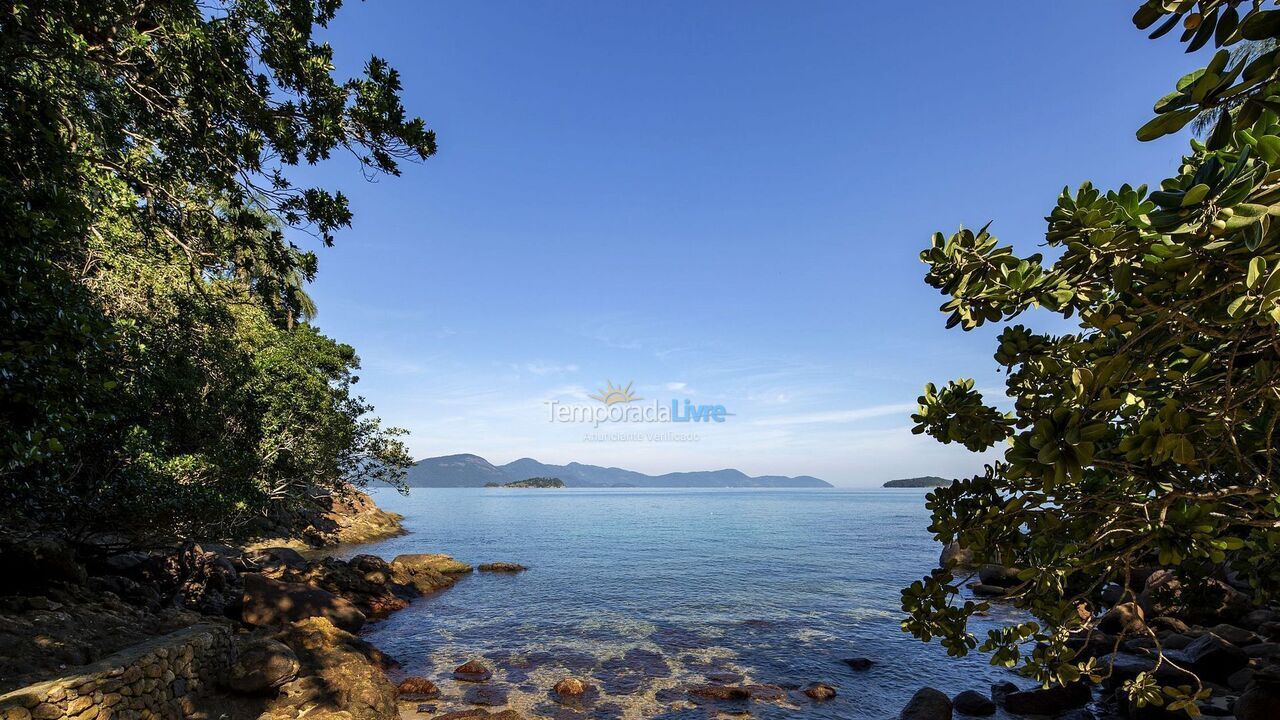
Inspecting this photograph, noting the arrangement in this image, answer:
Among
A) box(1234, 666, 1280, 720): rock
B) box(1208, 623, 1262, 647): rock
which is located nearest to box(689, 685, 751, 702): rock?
box(1234, 666, 1280, 720): rock

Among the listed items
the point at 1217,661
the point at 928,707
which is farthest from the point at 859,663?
the point at 1217,661

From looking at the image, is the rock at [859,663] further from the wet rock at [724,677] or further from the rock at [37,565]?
the rock at [37,565]

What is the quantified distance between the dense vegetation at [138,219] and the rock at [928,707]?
671 inches

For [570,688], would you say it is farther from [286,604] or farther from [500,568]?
[500,568]

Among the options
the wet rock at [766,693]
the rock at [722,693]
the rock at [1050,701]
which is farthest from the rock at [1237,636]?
the rock at [722,693]

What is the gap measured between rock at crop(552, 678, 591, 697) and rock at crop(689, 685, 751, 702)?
3207 mm

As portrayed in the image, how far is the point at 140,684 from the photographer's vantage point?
870 centimetres

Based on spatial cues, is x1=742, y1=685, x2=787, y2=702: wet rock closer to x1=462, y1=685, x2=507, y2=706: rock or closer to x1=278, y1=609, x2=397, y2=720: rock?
x1=462, y1=685, x2=507, y2=706: rock

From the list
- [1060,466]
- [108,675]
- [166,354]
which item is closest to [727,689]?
[108,675]

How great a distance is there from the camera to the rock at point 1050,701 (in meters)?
12.9

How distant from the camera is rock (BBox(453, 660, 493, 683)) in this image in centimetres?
1533

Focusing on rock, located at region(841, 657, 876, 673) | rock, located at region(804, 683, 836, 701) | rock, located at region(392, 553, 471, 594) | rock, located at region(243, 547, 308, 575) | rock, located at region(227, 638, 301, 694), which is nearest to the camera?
rock, located at region(227, 638, 301, 694)

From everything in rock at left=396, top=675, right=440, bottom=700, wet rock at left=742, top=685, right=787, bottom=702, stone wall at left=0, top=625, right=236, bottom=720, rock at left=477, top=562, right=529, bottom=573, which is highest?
stone wall at left=0, top=625, right=236, bottom=720

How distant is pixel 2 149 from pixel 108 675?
26.2ft
